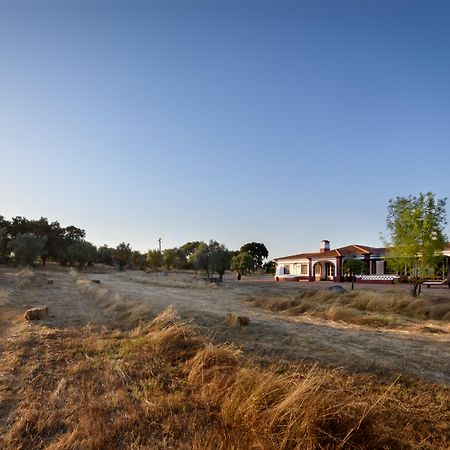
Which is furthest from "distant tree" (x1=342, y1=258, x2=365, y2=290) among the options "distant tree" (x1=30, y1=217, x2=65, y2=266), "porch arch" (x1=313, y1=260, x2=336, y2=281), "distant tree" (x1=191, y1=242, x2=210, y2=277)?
"distant tree" (x1=30, y1=217, x2=65, y2=266)

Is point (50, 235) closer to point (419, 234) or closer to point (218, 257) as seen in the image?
point (218, 257)

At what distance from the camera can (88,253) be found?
6250cm

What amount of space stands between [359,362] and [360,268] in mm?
34689

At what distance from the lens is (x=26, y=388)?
5.08 meters

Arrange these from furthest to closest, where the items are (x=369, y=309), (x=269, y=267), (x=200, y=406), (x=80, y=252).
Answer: (x=269, y=267) < (x=80, y=252) < (x=369, y=309) < (x=200, y=406)

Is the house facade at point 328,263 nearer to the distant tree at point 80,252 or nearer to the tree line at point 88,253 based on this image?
the tree line at point 88,253

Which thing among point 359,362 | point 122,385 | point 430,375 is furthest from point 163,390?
point 430,375

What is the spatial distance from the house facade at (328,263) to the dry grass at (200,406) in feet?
108

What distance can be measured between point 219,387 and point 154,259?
65287 millimetres

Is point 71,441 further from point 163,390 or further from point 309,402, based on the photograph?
point 309,402

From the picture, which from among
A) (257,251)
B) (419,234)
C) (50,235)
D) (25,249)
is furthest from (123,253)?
(419,234)

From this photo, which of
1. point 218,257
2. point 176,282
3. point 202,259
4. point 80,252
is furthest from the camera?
point 80,252

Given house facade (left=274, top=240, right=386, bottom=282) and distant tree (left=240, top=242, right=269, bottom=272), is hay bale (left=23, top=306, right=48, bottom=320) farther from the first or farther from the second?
distant tree (left=240, top=242, right=269, bottom=272)

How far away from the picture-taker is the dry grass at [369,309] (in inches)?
480
